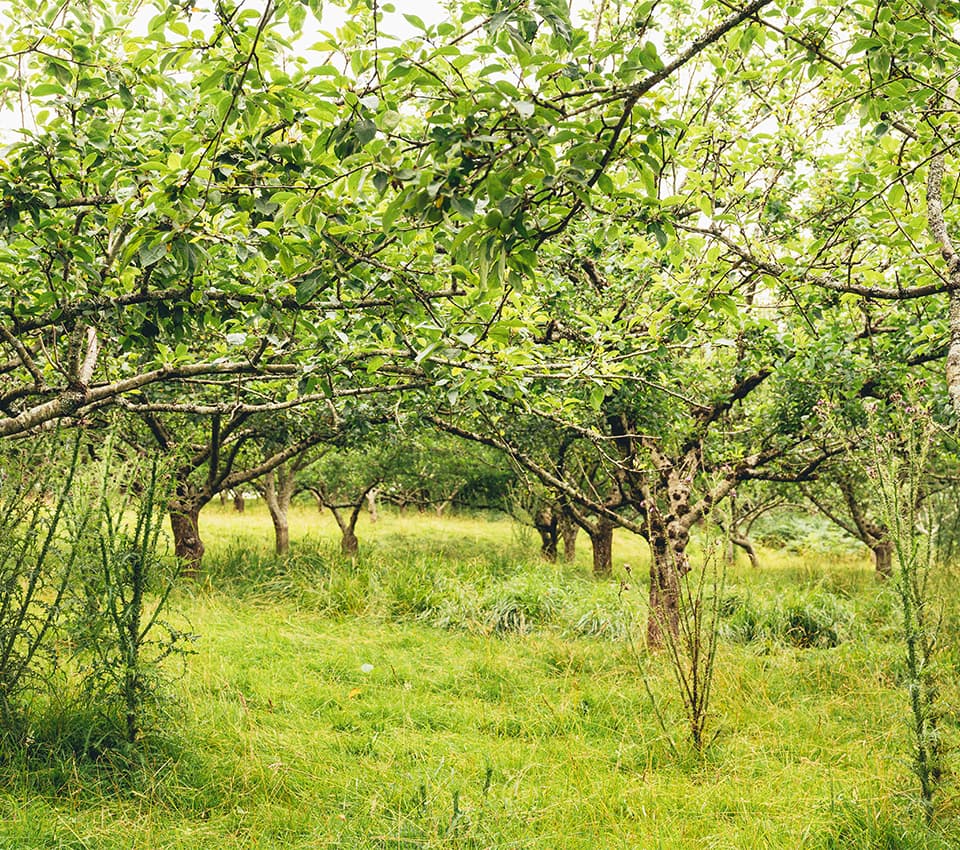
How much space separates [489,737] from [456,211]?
464 centimetres

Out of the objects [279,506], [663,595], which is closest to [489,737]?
[663,595]

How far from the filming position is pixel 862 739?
5.30 meters

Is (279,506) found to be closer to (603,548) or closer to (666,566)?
(603,548)

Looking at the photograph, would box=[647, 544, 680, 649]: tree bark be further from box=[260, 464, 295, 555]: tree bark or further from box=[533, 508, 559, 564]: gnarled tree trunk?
box=[260, 464, 295, 555]: tree bark

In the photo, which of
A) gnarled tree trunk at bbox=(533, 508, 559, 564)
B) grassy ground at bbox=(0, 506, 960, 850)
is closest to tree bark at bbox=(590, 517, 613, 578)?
gnarled tree trunk at bbox=(533, 508, 559, 564)

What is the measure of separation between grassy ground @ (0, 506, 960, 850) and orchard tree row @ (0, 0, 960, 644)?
165cm

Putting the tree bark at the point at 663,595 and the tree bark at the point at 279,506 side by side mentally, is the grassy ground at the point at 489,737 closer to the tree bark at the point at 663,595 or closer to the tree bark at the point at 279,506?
the tree bark at the point at 663,595

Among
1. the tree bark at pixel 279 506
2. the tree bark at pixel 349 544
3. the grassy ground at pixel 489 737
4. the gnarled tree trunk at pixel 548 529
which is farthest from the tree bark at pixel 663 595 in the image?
the tree bark at pixel 279 506

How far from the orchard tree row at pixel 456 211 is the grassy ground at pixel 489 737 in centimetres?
165

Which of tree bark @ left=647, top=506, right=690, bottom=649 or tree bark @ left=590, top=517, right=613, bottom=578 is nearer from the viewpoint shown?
tree bark @ left=647, top=506, right=690, bottom=649

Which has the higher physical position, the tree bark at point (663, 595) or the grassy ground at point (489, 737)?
the tree bark at point (663, 595)

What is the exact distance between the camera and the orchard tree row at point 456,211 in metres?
1.80

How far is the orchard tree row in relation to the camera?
1803mm

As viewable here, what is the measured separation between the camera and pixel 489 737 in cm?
519
